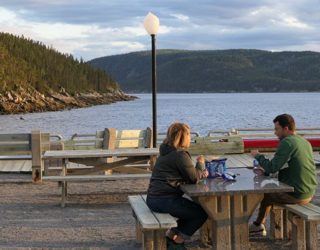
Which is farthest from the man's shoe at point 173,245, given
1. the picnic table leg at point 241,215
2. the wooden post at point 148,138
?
the wooden post at point 148,138

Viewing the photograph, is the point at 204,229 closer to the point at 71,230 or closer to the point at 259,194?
the point at 259,194

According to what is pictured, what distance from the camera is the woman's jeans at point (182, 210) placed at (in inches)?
259

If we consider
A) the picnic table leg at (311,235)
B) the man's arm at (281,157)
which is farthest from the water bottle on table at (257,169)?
the picnic table leg at (311,235)

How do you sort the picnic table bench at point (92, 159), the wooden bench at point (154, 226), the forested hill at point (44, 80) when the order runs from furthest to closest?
the forested hill at point (44, 80)
the picnic table bench at point (92, 159)
the wooden bench at point (154, 226)

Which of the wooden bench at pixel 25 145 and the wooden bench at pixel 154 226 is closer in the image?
the wooden bench at pixel 154 226

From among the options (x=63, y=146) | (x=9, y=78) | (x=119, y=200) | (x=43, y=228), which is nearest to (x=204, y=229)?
(x=43, y=228)

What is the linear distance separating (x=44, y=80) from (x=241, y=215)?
475ft

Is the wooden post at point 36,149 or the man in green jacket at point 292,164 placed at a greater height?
the man in green jacket at point 292,164

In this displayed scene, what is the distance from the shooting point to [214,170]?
7113mm

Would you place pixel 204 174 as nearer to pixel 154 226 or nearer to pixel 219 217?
pixel 219 217

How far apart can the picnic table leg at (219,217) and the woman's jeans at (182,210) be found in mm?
154

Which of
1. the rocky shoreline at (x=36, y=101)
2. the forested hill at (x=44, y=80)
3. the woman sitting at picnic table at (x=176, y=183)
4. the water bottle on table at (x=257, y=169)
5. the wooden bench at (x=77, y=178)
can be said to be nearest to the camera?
the woman sitting at picnic table at (x=176, y=183)

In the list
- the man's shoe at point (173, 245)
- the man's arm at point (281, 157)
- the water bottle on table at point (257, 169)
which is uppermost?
the man's arm at point (281, 157)

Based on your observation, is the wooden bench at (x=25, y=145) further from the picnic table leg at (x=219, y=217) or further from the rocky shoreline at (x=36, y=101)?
the rocky shoreline at (x=36, y=101)
